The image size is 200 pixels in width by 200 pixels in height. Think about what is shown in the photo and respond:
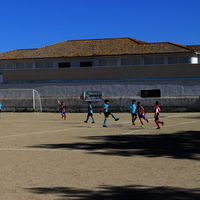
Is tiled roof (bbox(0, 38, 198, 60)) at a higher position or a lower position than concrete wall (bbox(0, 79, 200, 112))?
higher

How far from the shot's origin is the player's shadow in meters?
14.8

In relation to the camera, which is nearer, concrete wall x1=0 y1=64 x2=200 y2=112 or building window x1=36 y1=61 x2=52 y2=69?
concrete wall x1=0 y1=64 x2=200 y2=112

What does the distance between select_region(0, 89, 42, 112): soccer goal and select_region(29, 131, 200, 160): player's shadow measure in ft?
114

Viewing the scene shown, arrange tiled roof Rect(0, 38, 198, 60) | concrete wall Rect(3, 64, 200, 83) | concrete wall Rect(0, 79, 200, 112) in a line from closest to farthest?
concrete wall Rect(0, 79, 200, 112) < concrete wall Rect(3, 64, 200, 83) < tiled roof Rect(0, 38, 198, 60)

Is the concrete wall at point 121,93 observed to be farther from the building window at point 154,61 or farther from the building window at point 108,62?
the building window at point 154,61

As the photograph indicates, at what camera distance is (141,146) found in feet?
54.9

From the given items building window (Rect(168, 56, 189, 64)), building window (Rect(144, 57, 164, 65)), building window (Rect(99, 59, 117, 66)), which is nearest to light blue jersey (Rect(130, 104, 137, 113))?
building window (Rect(168, 56, 189, 64))

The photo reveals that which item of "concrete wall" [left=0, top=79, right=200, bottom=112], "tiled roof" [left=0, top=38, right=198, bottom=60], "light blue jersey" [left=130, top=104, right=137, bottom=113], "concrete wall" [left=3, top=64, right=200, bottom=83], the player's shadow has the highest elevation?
"tiled roof" [left=0, top=38, right=198, bottom=60]

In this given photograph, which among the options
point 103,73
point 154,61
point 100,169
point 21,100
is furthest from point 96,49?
point 100,169

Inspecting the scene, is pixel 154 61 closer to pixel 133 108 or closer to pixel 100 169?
pixel 133 108

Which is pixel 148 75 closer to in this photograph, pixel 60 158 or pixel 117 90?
pixel 117 90

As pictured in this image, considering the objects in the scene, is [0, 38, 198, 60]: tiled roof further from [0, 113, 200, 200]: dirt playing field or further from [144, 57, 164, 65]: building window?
[0, 113, 200, 200]: dirt playing field

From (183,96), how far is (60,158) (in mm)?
37534

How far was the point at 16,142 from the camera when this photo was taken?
18719 millimetres
